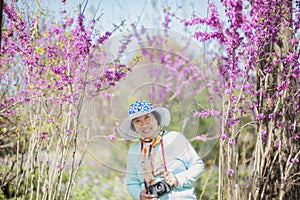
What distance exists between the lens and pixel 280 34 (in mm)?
2982

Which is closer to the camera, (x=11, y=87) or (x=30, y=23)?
(x=30, y=23)

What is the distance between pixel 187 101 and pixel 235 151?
44 cm

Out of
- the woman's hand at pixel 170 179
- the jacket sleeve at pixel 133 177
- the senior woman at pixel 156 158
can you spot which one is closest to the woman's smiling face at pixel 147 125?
the senior woman at pixel 156 158

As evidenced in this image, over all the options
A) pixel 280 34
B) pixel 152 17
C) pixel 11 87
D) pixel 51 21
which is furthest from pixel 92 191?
pixel 280 34

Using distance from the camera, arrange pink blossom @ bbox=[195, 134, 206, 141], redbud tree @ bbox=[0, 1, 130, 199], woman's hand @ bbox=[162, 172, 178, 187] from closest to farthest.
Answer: woman's hand @ bbox=[162, 172, 178, 187] < redbud tree @ bbox=[0, 1, 130, 199] < pink blossom @ bbox=[195, 134, 206, 141]

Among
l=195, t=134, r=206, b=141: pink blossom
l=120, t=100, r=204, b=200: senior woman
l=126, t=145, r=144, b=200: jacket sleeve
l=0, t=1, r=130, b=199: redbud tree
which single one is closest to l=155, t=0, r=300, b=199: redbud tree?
l=195, t=134, r=206, b=141: pink blossom

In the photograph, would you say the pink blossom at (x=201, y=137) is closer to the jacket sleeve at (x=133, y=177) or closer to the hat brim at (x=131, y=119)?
the hat brim at (x=131, y=119)

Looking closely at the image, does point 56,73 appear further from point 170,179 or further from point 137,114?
point 170,179

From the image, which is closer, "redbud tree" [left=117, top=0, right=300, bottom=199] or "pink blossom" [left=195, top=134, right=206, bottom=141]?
"redbud tree" [left=117, top=0, right=300, bottom=199]

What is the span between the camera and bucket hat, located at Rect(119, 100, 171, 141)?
2215mm

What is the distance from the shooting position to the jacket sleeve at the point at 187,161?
2.17 meters

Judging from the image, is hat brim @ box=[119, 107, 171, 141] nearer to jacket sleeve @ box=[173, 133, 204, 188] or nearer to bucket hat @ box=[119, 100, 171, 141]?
bucket hat @ box=[119, 100, 171, 141]

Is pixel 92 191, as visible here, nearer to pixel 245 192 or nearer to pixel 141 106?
pixel 245 192

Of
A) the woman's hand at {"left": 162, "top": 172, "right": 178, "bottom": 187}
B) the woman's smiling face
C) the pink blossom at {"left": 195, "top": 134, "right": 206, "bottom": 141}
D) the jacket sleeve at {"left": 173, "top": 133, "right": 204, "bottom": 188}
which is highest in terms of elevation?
the woman's smiling face
